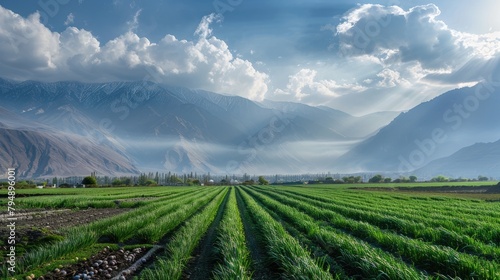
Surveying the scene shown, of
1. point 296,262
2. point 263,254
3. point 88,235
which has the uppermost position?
point 88,235

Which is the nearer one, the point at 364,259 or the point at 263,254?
the point at 364,259

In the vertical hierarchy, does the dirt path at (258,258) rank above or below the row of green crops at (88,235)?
below

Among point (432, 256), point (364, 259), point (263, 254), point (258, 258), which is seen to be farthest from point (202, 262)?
point (432, 256)

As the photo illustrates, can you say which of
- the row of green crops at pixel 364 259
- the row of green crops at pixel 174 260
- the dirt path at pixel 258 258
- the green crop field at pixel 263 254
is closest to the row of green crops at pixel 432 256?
the green crop field at pixel 263 254

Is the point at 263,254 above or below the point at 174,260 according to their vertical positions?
below

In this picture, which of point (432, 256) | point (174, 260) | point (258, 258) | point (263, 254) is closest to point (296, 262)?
point (174, 260)

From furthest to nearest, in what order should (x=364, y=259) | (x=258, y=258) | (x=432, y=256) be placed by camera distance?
(x=258, y=258) < (x=432, y=256) < (x=364, y=259)

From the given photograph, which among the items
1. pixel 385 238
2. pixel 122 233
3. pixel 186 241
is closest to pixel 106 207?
pixel 122 233

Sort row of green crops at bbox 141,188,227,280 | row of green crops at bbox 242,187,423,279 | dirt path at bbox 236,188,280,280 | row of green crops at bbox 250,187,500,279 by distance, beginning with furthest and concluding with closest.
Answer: dirt path at bbox 236,188,280,280 < row of green crops at bbox 141,188,227,280 < row of green crops at bbox 250,187,500,279 < row of green crops at bbox 242,187,423,279

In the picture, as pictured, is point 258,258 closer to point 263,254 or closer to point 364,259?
point 263,254

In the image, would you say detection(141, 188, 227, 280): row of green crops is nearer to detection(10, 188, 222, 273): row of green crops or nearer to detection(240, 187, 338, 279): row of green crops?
detection(10, 188, 222, 273): row of green crops

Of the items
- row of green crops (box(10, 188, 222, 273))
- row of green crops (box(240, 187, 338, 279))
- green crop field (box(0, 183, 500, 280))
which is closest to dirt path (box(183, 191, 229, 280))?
green crop field (box(0, 183, 500, 280))

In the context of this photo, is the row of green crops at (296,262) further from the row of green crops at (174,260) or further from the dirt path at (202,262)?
the row of green crops at (174,260)

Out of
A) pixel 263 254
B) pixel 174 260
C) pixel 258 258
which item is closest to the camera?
pixel 174 260
